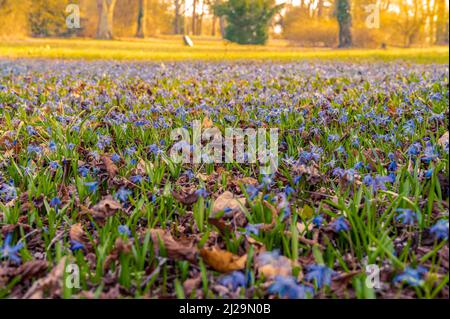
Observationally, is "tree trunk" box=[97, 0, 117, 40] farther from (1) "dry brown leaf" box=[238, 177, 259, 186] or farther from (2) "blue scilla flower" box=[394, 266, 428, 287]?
(2) "blue scilla flower" box=[394, 266, 428, 287]

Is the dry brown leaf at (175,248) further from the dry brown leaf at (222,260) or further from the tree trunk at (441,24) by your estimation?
the tree trunk at (441,24)

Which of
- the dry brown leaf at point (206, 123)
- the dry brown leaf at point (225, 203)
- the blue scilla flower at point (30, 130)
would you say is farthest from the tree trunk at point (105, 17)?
the dry brown leaf at point (225, 203)

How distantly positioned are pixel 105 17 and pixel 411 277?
111 ft

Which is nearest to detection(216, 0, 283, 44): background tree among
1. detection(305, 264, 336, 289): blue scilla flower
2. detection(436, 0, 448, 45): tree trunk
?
detection(436, 0, 448, 45): tree trunk

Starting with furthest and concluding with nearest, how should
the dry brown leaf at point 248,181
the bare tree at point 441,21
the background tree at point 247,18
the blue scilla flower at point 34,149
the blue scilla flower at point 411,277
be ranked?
1. the bare tree at point 441,21
2. the background tree at point 247,18
3. the blue scilla flower at point 34,149
4. the dry brown leaf at point 248,181
5. the blue scilla flower at point 411,277

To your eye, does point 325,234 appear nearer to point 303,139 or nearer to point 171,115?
point 303,139

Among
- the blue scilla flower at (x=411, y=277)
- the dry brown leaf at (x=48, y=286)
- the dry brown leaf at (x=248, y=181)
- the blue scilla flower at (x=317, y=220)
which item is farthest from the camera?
the dry brown leaf at (x=248, y=181)

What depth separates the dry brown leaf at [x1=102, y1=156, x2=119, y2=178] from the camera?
2.88 meters

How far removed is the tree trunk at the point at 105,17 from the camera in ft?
105

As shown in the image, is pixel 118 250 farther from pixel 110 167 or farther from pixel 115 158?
pixel 115 158

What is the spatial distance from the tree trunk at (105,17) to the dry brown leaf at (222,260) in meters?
31.5

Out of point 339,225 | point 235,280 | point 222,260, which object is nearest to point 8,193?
point 222,260

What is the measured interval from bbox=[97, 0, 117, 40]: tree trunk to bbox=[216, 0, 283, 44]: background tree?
8705mm

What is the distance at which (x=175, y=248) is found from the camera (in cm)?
196
